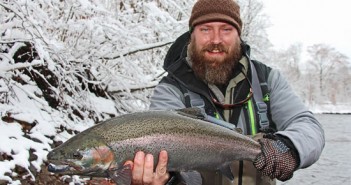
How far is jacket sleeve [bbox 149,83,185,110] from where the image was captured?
251 cm

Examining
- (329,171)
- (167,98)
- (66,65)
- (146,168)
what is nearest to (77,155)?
(146,168)

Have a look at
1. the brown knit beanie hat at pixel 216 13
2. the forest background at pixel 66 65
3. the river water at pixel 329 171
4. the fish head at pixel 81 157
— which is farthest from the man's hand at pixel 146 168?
the river water at pixel 329 171

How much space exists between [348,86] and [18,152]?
78.0 metres

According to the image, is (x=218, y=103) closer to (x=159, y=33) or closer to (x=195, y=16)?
(x=195, y=16)

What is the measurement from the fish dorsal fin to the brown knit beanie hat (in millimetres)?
686

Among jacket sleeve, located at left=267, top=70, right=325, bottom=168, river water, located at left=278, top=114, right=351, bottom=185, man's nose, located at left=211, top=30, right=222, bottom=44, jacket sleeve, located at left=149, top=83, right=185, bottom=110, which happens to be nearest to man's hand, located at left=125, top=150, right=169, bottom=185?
jacket sleeve, located at left=149, top=83, right=185, bottom=110

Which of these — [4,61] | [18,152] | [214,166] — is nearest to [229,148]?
[214,166]

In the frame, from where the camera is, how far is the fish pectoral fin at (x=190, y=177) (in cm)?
218

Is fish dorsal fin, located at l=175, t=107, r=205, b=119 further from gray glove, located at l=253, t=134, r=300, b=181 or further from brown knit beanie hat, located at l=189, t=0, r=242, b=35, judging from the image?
brown knit beanie hat, located at l=189, t=0, r=242, b=35

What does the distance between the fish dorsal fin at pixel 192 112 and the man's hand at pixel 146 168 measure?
253mm

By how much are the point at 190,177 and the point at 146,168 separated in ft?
0.79

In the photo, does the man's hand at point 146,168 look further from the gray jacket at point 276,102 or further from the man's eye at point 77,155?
the gray jacket at point 276,102

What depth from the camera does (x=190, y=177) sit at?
7.19ft

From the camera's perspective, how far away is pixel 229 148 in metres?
2.28
